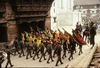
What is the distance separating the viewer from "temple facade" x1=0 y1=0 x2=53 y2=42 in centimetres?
2166

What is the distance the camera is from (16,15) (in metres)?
23.0

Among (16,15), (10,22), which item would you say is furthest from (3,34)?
(16,15)

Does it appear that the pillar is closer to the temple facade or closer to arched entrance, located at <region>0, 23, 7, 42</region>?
the temple facade

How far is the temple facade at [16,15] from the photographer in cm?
2166

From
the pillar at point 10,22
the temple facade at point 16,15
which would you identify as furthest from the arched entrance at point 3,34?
the pillar at point 10,22

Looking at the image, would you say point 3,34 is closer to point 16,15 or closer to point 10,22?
point 10,22

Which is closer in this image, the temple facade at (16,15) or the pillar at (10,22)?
the temple facade at (16,15)

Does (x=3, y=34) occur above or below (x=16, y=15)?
below

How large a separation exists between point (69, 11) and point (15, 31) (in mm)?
39631

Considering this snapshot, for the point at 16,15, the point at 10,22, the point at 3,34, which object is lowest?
the point at 3,34

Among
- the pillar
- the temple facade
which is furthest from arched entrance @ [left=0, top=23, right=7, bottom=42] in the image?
the pillar

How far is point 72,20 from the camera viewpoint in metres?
59.6

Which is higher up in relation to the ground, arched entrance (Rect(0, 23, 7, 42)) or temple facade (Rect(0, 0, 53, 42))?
temple facade (Rect(0, 0, 53, 42))

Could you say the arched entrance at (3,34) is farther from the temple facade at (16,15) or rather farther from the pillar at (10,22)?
the pillar at (10,22)
